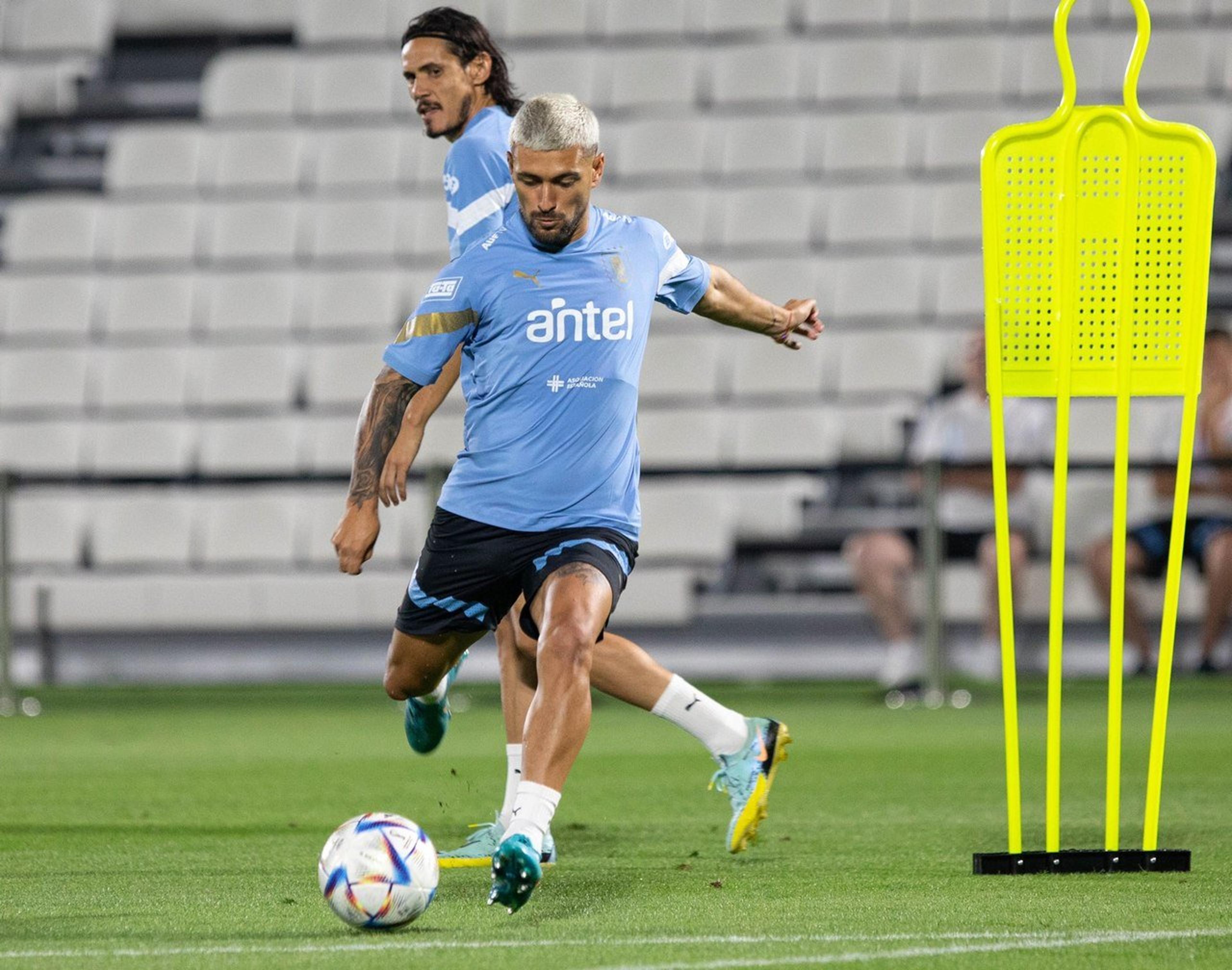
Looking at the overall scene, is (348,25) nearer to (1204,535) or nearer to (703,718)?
(1204,535)

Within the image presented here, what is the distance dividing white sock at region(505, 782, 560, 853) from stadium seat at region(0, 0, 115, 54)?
40.9ft

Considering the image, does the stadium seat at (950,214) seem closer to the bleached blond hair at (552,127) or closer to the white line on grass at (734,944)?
the bleached blond hair at (552,127)

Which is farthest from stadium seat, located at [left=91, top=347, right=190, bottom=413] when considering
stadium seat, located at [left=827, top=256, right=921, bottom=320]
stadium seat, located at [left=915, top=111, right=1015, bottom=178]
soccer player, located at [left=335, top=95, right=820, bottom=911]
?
soccer player, located at [left=335, top=95, right=820, bottom=911]

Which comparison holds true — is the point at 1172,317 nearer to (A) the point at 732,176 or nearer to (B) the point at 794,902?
(B) the point at 794,902

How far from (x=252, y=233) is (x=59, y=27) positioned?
9.37 feet

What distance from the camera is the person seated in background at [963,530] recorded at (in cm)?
1061

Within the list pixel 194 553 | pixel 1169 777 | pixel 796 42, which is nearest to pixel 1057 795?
pixel 1169 777

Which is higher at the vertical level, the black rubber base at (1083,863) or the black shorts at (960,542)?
the black rubber base at (1083,863)

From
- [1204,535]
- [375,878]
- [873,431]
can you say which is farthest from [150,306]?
[375,878]

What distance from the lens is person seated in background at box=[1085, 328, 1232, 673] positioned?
34.7 ft

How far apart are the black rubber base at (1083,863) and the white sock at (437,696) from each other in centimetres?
150

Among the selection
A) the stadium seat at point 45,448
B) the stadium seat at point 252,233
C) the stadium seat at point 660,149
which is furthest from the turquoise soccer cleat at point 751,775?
the stadium seat at point 252,233

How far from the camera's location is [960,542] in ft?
36.6

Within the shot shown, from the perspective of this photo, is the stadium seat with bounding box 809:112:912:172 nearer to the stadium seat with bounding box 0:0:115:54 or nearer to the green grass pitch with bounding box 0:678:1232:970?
the green grass pitch with bounding box 0:678:1232:970
